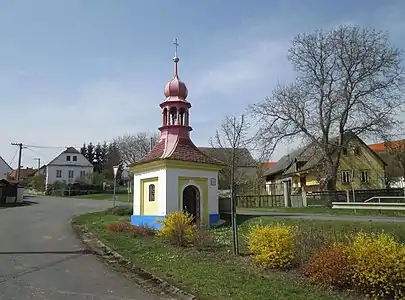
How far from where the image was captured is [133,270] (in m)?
11.7

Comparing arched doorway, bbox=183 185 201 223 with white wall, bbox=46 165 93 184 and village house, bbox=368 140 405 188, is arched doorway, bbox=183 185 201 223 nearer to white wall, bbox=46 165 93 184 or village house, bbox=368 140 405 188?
village house, bbox=368 140 405 188

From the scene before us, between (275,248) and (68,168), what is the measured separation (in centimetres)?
7681

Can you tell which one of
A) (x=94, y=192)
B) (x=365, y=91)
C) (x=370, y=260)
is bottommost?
(x=370, y=260)

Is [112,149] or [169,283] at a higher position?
[112,149]

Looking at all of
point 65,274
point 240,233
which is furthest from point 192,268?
point 240,233

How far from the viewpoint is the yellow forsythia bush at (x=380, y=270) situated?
25.4 feet

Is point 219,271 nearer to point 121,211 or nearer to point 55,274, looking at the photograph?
point 55,274

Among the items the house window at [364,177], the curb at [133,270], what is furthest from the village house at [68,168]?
the curb at [133,270]

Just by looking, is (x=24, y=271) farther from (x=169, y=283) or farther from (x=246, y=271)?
(x=246, y=271)

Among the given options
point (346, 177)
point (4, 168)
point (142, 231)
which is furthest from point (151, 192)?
point (4, 168)

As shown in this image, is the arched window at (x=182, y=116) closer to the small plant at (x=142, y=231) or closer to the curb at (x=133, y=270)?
the small plant at (x=142, y=231)

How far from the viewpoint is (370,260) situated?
314 inches

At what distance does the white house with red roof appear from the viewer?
847 inches

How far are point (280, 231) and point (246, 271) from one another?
147 cm
